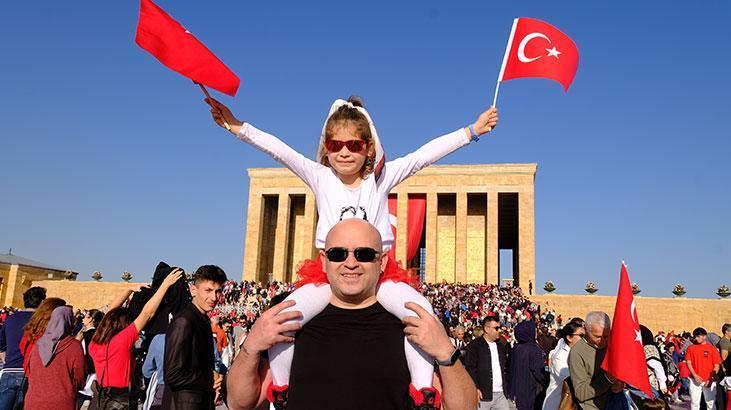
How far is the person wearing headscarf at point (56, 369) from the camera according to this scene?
4.88 meters

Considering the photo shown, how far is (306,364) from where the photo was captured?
2.23 m

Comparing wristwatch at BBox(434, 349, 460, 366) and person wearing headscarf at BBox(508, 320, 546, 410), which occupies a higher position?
wristwatch at BBox(434, 349, 460, 366)

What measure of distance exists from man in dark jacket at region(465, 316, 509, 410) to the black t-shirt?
6106 mm

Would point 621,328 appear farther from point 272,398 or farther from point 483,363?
point 483,363

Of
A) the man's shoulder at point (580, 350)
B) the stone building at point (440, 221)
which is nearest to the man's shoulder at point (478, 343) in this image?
the man's shoulder at point (580, 350)

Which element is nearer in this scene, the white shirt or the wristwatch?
the wristwatch

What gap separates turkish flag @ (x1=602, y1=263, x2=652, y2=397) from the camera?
4.18 meters

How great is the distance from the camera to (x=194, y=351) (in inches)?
171

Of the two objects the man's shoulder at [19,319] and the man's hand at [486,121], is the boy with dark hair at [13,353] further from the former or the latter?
the man's hand at [486,121]

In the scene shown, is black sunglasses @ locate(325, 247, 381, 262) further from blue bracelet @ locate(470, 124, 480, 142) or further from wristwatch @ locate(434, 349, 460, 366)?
blue bracelet @ locate(470, 124, 480, 142)

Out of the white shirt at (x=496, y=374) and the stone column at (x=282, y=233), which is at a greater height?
the stone column at (x=282, y=233)

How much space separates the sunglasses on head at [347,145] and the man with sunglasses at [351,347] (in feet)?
2.23

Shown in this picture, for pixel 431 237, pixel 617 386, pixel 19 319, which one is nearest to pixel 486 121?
pixel 617 386

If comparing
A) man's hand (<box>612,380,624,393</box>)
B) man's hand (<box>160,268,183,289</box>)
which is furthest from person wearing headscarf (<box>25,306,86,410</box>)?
man's hand (<box>612,380,624,393</box>)
